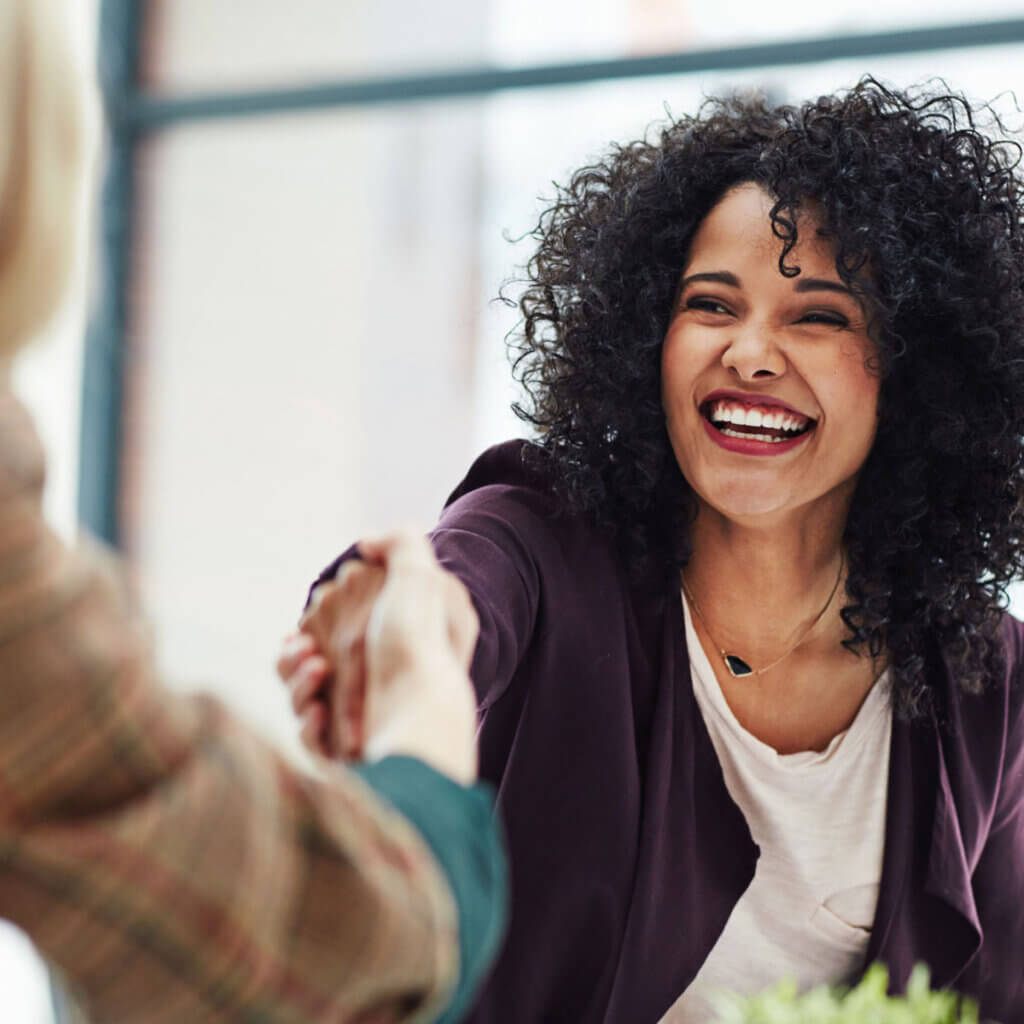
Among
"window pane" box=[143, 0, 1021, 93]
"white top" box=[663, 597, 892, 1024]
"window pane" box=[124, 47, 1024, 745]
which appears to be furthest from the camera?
"window pane" box=[124, 47, 1024, 745]

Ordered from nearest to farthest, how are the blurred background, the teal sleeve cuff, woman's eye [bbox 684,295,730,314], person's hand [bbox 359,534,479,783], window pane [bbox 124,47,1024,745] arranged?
the teal sleeve cuff
person's hand [bbox 359,534,479,783]
woman's eye [bbox 684,295,730,314]
the blurred background
window pane [bbox 124,47,1024,745]

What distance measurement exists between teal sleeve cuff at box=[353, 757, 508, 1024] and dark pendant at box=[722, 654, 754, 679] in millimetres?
921

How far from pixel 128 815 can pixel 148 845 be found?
2 centimetres

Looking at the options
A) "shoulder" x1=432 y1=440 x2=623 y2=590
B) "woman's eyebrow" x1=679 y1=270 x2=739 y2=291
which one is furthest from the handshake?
"woman's eyebrow" x1=679 y1=270 x2=739 y2=291

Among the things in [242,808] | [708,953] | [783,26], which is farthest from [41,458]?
[783,26]

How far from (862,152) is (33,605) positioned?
126 centimetres

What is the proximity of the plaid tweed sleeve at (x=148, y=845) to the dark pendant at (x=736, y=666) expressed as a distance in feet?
3.36

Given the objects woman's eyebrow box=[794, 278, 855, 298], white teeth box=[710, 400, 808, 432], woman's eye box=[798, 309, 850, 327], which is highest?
woman's eyebrow box=[794, 278, 855, 298]

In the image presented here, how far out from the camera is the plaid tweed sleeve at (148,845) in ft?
1.94

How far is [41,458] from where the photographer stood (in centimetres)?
63

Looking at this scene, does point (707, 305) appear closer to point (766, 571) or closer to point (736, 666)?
point (766, 571)

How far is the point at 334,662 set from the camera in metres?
1.01

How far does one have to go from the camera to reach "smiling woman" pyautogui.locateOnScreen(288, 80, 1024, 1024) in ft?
4.81

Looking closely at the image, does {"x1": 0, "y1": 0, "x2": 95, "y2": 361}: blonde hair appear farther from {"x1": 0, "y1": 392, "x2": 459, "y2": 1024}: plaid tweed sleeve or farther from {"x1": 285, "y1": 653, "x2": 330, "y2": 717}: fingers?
{"x1": 285, "y1": 653, "x2": 330, "y2": 717}: fingers
